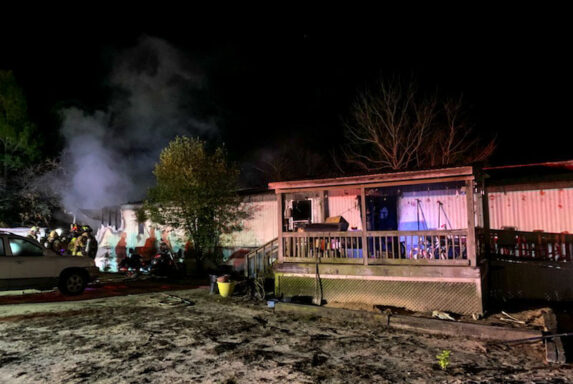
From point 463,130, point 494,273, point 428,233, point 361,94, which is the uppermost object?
point 361,94

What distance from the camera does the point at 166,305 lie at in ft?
33.7

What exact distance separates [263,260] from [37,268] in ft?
21.6

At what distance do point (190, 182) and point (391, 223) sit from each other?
27.6ft

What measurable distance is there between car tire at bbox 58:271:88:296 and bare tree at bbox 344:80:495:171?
45.1ft

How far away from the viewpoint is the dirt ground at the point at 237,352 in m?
5.31

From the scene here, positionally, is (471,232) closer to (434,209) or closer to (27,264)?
(434,209)

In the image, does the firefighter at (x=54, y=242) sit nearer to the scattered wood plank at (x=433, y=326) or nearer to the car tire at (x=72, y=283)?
the car tire at (x=72, y=283)

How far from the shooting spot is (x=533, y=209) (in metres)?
10.7

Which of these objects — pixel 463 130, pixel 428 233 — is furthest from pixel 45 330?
pixel 463 130

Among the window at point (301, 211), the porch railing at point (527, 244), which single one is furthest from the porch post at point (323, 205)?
the porch railing at point (527, 244)

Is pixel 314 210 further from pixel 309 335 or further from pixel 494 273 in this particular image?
pixel 309 335

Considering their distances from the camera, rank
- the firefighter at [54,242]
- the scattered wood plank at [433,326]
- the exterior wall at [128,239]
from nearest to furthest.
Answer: the scattered wood plank at [433,326] → the firefighter at [54,242] → the exterior wall at [128,239]

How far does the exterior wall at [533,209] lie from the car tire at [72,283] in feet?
40.7

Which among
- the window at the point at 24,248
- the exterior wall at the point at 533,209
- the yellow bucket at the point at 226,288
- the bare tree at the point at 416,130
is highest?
the bare tree at the point at 416,130
